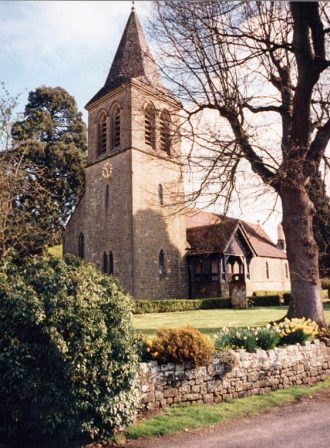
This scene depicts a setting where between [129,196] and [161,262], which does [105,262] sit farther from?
[129,196]

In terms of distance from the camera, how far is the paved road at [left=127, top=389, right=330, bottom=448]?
19.8 feet

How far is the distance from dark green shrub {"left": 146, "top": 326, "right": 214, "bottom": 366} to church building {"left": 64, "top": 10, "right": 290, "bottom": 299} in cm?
1614

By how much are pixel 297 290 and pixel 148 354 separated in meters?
5.80

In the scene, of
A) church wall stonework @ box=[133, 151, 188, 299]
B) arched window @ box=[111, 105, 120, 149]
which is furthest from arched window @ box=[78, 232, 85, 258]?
arched window @ box=[111, 105, 120, 149]

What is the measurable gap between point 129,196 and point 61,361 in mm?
19890

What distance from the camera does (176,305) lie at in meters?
24.1

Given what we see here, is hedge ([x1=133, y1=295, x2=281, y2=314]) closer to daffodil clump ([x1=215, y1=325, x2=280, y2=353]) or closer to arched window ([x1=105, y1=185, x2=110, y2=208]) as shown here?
arched window ([x1=105, y1=185, x2=110, y2=208])

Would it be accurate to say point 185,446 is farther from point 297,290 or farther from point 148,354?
point 297,290

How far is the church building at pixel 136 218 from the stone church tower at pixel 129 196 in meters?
0.07

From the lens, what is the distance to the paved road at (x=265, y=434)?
6039 mm

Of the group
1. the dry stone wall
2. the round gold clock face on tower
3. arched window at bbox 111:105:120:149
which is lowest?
the dry stone wall

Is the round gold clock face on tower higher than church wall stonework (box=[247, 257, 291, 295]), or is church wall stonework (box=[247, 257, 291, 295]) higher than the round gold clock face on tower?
the round gold clock face on tower

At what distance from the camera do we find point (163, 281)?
2642cm

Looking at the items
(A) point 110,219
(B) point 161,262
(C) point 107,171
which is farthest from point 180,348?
(C) point 107,171
